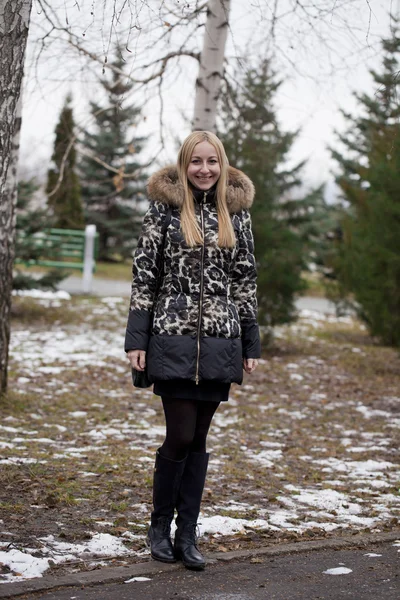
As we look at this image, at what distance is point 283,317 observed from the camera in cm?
1352

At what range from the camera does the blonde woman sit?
13.4ft

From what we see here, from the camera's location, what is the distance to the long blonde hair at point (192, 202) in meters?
4.14

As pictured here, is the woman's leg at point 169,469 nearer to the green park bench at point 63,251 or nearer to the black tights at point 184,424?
the black tights at point 184,424

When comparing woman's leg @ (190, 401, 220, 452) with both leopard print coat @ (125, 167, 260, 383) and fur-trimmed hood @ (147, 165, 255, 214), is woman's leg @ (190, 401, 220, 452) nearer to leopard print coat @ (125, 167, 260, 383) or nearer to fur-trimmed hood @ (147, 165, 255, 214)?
leopard print coat @ (125, 167, 260, 383)

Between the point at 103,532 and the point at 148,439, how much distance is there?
9.44 ft

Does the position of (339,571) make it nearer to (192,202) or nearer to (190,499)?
(190,499)

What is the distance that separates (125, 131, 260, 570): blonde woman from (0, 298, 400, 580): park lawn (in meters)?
0.41

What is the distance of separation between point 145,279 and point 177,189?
1.60 feet

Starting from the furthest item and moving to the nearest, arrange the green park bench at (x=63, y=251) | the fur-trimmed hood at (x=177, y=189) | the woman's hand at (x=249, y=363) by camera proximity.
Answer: the green park bench at (x=63, y=251) < the woman's hand at (x=249, y=363) < the fur-trimmed hood at (x=177, y=189)

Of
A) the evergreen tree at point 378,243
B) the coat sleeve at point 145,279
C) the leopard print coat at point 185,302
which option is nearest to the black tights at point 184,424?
the leopard print coat at point 185,302

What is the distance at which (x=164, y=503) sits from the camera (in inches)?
170

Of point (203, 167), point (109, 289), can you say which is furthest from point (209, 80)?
point (109, 289)

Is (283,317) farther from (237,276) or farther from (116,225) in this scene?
(116,225)

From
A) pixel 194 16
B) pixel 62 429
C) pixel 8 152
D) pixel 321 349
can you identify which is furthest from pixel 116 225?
pixel 8 152
